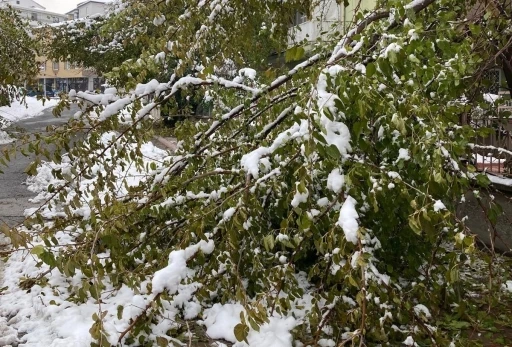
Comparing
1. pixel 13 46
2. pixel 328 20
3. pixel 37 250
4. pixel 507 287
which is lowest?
pixel 507 287

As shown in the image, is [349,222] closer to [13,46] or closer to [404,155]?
[404,155]

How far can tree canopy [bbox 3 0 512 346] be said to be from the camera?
2.67 m

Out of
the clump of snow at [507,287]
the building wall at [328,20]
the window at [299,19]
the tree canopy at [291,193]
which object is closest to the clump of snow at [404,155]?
the tree canopy at [291,193]

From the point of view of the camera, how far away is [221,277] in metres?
3.77

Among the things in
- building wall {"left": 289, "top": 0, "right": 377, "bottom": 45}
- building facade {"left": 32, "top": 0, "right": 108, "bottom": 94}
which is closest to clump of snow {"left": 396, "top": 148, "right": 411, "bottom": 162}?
building wall {"left": 289, "top": 0, "right": 377, "bottom": 45}

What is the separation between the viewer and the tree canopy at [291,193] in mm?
2674

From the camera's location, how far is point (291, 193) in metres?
2.93

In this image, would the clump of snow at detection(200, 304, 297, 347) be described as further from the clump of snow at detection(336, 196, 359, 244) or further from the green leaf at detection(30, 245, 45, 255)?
the green leaf at detection(30, 245, 45, 255)

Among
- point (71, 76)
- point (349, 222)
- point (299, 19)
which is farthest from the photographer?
point (71, 76)

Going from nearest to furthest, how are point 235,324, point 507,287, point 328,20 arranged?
point 235,324 → point 507,287 → point 328,20

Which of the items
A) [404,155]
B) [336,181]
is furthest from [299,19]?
[336,181]

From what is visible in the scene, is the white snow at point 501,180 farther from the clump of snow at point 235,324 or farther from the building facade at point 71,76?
the building facade at point 71,76

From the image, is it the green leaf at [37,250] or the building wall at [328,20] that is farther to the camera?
the building wall at [328,20]

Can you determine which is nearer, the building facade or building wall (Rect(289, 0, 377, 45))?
building wall (Rect(289, 0, 377, 45))
